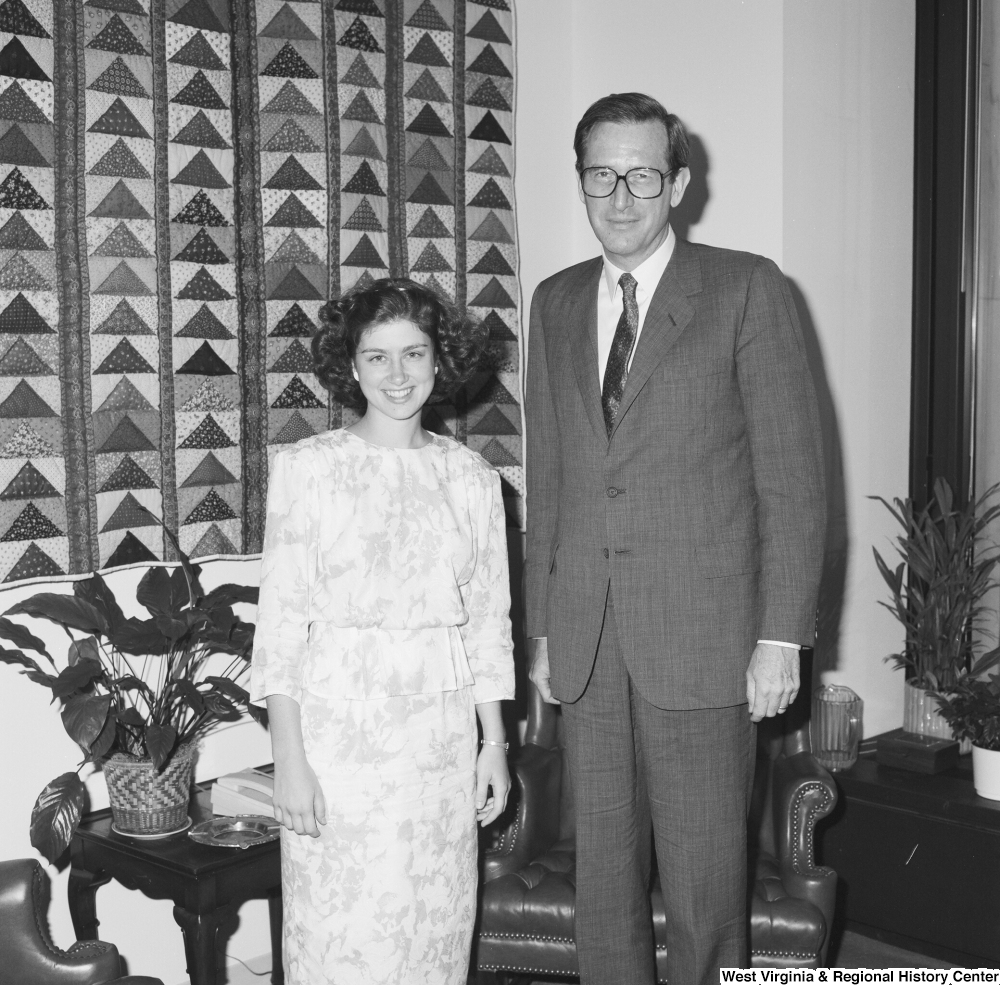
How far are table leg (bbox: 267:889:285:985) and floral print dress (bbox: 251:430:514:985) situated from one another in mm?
820

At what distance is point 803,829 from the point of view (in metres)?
2.36

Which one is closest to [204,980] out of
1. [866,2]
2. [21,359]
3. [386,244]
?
[21,359]

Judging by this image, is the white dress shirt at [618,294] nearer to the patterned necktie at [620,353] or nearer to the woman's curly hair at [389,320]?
the patterned necktie at [620,353]

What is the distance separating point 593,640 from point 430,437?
431 millimetres

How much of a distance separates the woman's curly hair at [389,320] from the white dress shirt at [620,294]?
21 centimetres

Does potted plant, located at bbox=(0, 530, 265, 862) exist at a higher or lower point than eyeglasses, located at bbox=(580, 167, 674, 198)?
lower

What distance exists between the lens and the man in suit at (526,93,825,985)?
1818 millimetres

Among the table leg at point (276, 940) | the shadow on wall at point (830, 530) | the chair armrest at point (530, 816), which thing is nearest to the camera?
the chair armrest at point (530, 816)

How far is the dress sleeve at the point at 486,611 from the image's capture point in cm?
193

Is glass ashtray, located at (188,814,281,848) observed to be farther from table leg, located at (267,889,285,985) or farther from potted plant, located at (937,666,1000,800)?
potted plant, located at (937,666,1000,800)

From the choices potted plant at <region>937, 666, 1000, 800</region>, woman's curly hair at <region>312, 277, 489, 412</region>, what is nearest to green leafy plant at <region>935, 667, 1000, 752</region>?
potted plant at <region>937, 666, 1000, 800</region>

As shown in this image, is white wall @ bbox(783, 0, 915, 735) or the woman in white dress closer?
the woman in white dress

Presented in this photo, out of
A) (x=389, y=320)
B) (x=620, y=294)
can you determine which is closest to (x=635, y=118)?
(x=620, y=294)

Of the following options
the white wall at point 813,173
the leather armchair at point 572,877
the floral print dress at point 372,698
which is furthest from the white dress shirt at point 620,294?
the white wall at point 813,173
